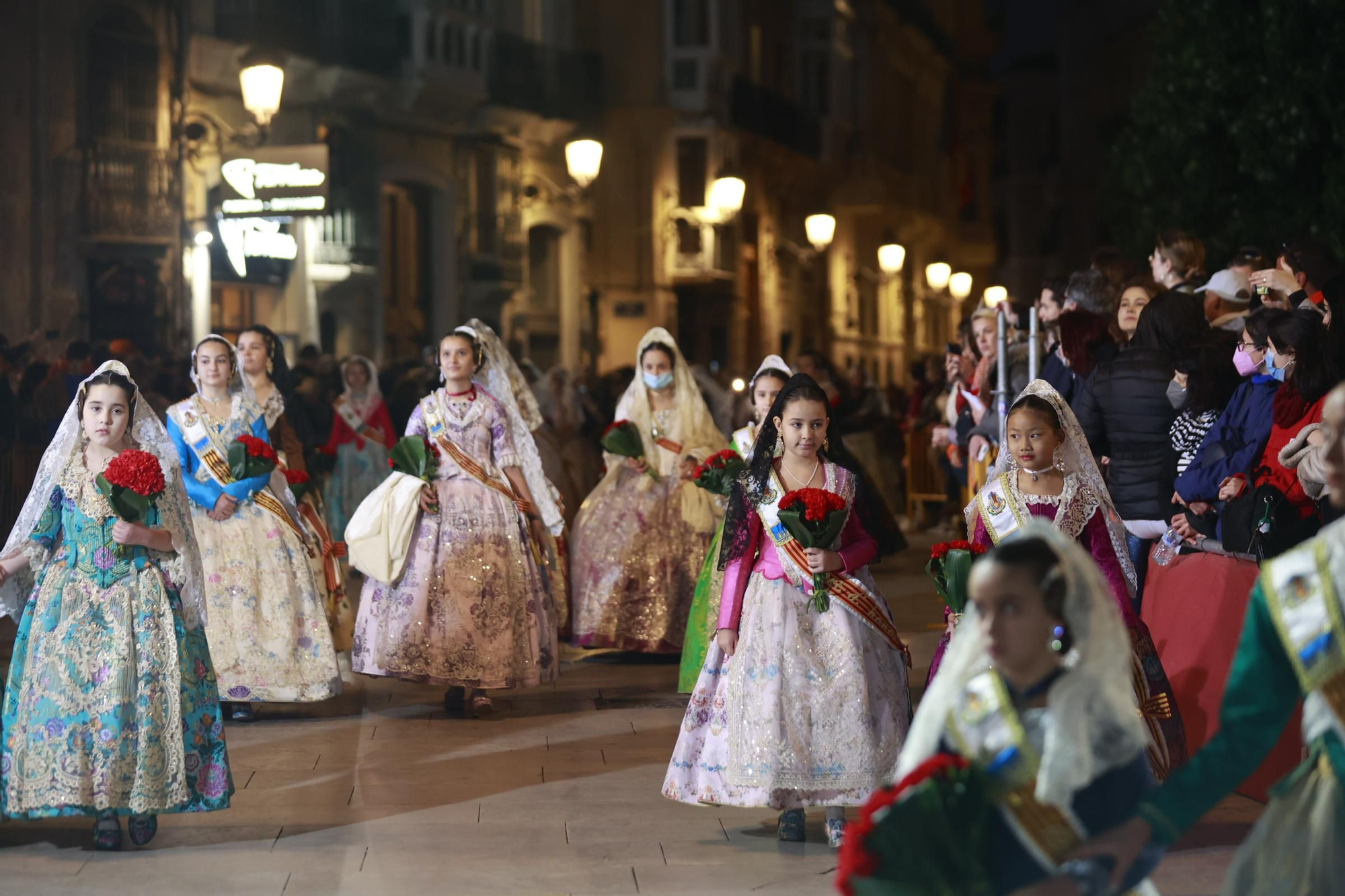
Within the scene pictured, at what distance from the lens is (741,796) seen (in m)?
5.83

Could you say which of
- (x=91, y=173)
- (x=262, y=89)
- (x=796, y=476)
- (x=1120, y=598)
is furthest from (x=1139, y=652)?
(x=91, y=173)

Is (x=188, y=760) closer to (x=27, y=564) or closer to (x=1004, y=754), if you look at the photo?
(x=27, y=564)

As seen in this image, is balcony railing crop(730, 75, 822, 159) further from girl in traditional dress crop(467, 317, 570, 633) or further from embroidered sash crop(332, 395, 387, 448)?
girl in traditional dress crop(467, 317, 570, 633)

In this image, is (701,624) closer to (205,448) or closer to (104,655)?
(205,448)

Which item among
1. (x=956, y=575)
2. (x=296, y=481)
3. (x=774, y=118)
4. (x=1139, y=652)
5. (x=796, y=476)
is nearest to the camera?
(x=956, y=575)

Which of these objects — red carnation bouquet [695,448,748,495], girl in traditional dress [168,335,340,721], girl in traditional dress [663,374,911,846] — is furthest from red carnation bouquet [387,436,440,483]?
girl in traditional dress [663,374,911,846]

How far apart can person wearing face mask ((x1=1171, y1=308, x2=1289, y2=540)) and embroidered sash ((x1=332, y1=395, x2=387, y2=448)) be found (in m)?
7.82

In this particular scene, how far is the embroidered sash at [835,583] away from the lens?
5.95 m

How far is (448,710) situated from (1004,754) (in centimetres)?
618

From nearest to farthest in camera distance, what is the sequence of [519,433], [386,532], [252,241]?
[386,532], [519,433], [252,241]

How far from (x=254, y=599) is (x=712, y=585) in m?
2.13

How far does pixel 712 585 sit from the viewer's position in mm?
8281

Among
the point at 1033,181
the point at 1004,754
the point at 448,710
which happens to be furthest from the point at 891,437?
the point at 1033,181

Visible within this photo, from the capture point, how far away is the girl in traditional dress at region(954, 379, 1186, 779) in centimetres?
582
